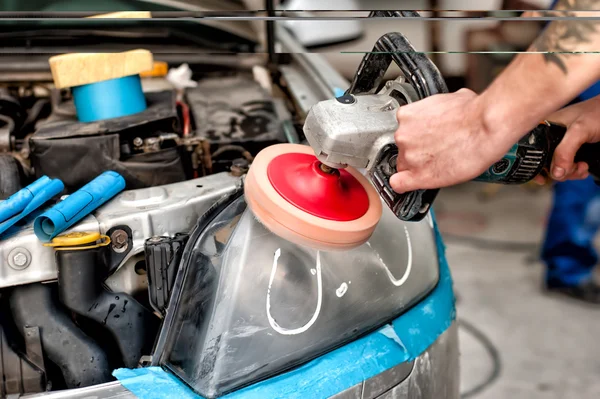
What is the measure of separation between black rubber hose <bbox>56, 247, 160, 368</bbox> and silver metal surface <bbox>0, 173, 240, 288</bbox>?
4 centimetres

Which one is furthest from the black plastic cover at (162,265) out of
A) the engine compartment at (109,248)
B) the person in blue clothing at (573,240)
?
the person in blue clothing at (573,240)

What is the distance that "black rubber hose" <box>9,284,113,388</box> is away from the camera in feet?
3.79

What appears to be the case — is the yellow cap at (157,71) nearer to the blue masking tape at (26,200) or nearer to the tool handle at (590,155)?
the blue masking tape at (26,200)

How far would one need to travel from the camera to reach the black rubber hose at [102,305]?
1.10 metres

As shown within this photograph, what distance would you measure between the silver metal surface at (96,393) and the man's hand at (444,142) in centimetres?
57

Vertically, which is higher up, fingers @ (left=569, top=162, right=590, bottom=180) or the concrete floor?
fingers @ (left=569, top=162, right=590, bottom=180)

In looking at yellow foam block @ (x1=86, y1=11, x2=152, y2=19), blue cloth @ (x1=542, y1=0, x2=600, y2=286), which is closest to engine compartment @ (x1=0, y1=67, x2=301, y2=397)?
yellow foam block @ (x1=86, y1=11, x2=152, y2=19)

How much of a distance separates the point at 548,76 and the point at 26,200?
0.90 meters

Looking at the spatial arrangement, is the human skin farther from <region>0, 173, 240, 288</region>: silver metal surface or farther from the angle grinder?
<region>0, 173, 240, 288</region>: silver metal surface

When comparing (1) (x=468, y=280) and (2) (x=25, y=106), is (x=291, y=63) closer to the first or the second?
Result: (2) (x=25, y=106)

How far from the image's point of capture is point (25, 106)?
Result: 67.4 inches

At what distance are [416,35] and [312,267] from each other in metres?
0.43

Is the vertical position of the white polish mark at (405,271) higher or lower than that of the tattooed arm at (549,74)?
lower

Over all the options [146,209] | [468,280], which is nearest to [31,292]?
[146,209]
